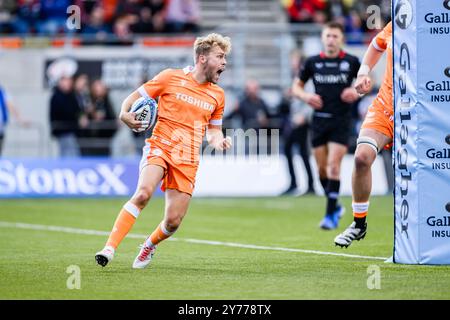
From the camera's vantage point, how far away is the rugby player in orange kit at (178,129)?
395 inches

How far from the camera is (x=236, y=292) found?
8.45m

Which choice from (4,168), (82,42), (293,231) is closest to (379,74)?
(82,42)

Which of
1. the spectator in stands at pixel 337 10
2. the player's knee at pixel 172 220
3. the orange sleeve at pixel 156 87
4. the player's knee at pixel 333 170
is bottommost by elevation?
the player's knee at pixel 333 170

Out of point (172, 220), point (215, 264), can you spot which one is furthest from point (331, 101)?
point (172, 220)

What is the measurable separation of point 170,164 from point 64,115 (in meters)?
13.2

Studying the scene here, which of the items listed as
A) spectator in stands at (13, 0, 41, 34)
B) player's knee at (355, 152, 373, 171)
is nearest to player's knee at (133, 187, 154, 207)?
player's knee at (355, 152, 373, 171)

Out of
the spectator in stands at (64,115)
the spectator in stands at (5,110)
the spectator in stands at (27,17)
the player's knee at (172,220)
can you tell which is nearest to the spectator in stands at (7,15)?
the spectator in stands at (27,17)

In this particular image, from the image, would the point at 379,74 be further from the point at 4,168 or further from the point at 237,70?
the point at 4,168

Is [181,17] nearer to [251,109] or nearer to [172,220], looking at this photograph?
[251,109]

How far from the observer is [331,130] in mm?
15109

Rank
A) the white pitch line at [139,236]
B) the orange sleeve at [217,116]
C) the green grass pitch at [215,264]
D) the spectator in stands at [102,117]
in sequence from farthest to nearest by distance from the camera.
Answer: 1. the spectator in stands at [102,117]
2. the white pitch line at [139,236]
3. the orange sleeve at [217,116]
4. the green grass pitch at [215,264]

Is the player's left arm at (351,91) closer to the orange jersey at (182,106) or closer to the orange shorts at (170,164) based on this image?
the orange jersey at (182,106)

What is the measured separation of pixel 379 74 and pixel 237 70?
11.1 feet

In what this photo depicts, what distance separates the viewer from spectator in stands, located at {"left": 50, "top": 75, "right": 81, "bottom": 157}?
22844mm
